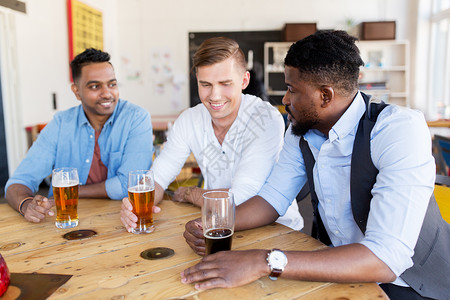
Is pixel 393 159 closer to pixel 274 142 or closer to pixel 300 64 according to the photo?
pixel 300 64

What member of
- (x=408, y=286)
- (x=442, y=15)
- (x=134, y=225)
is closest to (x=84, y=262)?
(x=134, y=225)

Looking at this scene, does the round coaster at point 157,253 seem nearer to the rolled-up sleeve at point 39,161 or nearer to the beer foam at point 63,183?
the beer foam at point 63,183

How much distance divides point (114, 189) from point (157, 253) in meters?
0.78

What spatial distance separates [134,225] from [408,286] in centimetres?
89

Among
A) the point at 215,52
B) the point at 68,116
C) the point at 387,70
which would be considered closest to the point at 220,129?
the point at 215,52

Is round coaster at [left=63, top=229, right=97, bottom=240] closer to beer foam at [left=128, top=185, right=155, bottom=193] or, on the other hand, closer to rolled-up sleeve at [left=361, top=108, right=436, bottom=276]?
beer foam at [left=128, top=185, right=155, bottom=193]

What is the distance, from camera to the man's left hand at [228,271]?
2.89 ft

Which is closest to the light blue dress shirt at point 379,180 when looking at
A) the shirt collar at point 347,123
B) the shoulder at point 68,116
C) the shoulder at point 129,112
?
the shirt collar at point 347,123

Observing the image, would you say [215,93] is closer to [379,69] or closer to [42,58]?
[42,58]

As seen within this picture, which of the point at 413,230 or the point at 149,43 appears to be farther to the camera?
the point at 149,43

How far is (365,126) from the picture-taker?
1177 mm

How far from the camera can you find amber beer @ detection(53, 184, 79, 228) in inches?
52.3

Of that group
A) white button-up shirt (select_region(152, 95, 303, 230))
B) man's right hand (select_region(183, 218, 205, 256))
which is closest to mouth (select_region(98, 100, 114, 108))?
white button-up shirt (select_region(152, 95, 303, 230))

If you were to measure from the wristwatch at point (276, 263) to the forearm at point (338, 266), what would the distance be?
1 centimetres
